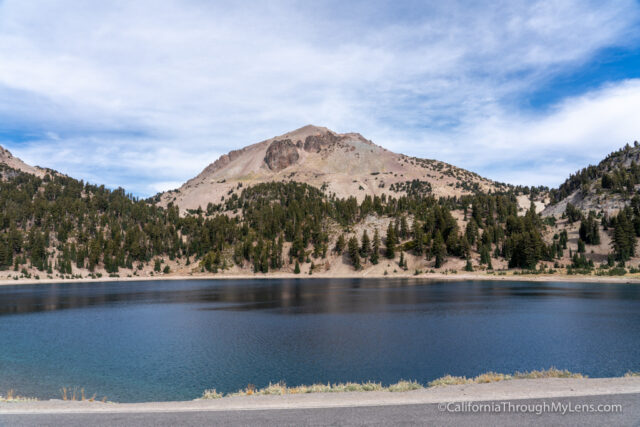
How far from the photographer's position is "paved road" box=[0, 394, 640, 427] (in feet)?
48.2

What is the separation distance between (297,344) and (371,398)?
24.6 m

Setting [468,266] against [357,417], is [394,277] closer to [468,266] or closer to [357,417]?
[468,266]

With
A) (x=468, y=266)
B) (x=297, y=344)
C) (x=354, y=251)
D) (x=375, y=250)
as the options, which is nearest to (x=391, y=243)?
(x=375, y=250)

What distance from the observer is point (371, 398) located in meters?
18.6

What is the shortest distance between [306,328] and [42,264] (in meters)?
175

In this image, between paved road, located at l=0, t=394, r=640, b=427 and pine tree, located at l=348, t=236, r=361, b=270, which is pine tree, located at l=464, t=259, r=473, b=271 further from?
paved road, located at l=0, t=394, r=640, b=427

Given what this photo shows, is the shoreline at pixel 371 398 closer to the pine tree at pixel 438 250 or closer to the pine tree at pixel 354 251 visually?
the pine tree at pixel 438 250

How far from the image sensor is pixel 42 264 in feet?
578

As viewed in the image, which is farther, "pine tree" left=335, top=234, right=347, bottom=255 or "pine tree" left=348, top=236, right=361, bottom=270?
"pine tree" left=335, top=234, right=347, bottom=255

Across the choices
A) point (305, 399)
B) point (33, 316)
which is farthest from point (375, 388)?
point (33, 316)

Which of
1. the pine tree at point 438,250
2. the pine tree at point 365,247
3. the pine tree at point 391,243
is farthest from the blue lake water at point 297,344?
the pine tree at point 365,247

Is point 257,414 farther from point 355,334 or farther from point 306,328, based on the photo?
point 306,328

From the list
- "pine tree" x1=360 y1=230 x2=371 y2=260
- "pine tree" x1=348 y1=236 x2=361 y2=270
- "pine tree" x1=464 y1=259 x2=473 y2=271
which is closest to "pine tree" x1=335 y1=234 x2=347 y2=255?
"pine tree" x1=348 y1=236 x2=361 y2=270

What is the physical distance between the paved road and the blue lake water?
10729 mm
